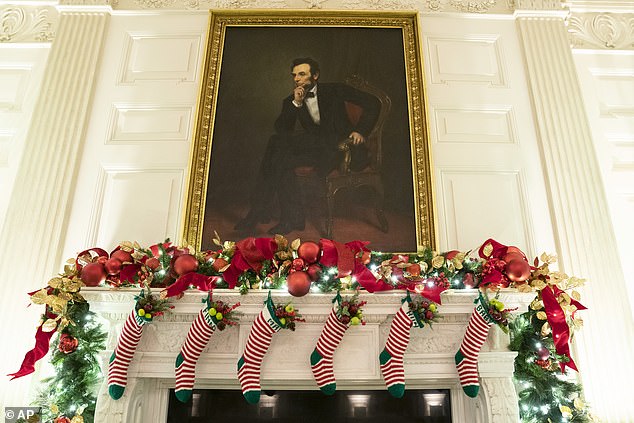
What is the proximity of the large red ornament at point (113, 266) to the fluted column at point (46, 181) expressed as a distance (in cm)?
85

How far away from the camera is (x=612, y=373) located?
3436 mm

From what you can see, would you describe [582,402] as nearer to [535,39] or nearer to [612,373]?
[612,373]

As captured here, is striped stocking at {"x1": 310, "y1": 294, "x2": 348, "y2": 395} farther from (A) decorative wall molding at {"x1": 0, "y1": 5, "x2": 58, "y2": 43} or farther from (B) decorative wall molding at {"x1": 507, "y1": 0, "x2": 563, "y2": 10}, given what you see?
(A) decorative wall molding at {"x1": 0, "y1": 5, "x2": 58, "y2": 43}

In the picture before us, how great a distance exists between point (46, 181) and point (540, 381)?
4.04m

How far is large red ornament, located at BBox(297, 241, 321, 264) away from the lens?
3.01 metres

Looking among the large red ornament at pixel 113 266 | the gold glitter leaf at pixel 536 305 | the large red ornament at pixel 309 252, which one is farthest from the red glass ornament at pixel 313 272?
the gold glitter leaf at pixel 536 305

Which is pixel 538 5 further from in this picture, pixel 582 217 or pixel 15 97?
pixel 15 97

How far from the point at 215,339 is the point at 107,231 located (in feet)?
4.57

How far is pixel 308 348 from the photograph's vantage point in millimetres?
3121

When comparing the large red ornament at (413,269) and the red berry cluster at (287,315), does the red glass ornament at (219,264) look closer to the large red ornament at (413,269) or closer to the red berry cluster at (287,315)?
the red berry cluster at (287,315)

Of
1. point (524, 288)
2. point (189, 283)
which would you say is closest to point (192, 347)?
point (189, 283)

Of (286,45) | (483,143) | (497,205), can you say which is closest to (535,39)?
(483,143)

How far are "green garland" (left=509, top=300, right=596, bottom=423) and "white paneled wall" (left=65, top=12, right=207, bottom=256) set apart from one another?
2.67m

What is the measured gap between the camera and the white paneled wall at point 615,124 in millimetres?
3996
